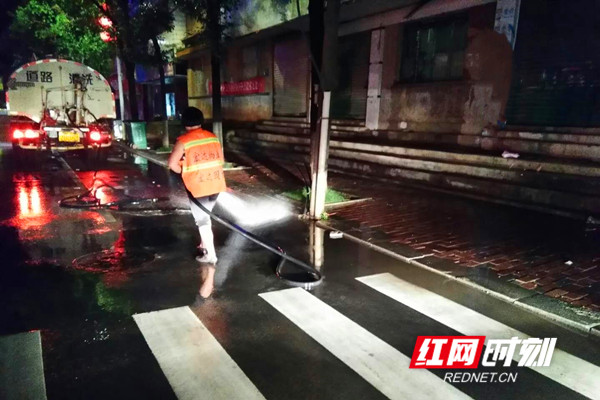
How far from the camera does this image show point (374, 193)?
10180 millimetres

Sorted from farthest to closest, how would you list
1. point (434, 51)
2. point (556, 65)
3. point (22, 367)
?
point (434, 51) < point (556, 65) < point (22, 367)

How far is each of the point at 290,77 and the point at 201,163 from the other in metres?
14.8

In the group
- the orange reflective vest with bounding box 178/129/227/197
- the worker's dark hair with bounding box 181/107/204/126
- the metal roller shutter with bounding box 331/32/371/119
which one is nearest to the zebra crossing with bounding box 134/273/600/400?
the orange reflective vest with bounding box 178/129/227/197

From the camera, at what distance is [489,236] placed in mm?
6820

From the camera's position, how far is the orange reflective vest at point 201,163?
17.2 feet

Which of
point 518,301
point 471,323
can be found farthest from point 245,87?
point 471,323

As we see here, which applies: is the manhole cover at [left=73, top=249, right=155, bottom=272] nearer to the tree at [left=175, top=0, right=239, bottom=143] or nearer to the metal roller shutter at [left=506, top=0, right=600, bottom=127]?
the tree at [left=175, top=0, right=239, bottom=143]

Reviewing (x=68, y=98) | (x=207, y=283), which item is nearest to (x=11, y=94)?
(x=68, y=98)

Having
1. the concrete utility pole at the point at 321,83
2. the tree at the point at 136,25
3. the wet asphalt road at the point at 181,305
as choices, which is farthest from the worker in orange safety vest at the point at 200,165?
the tree at the point at 136,25

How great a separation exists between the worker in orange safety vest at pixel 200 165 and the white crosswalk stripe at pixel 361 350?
1211 millimetres

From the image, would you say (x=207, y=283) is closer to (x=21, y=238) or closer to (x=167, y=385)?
(x=167, y=385)

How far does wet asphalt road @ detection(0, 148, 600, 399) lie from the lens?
318 cm

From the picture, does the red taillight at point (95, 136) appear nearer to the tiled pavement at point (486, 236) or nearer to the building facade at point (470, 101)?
the tiled pavement at point (486, 236)

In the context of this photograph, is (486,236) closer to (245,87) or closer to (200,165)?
(200,165)
